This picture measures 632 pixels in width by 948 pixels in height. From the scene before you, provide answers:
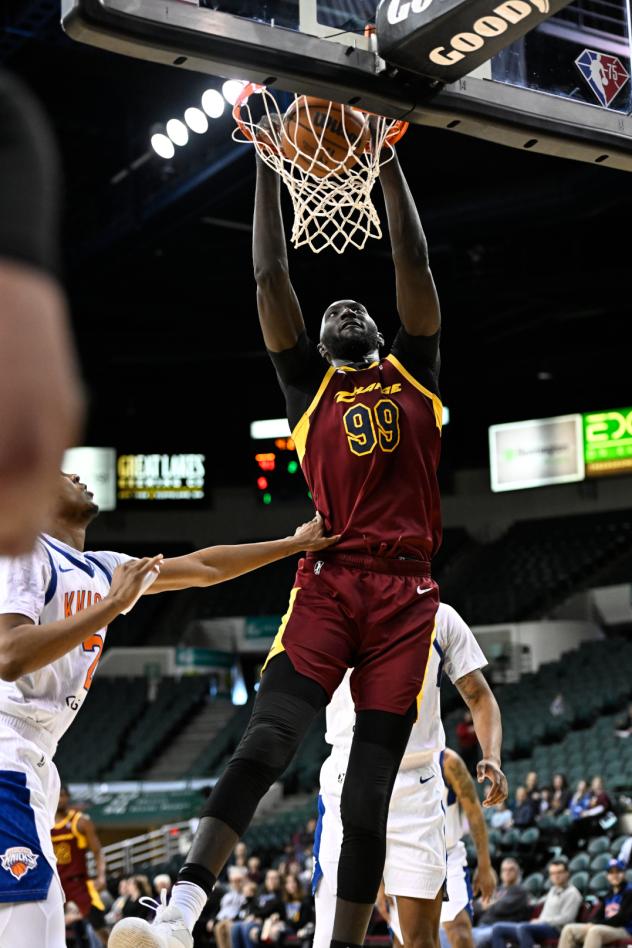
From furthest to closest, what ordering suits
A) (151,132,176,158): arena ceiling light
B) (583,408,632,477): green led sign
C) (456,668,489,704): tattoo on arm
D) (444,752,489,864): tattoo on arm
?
(583,408,632,477): green led sign → (151,132,176,158): arena ceiling light → (444,752,489,864): tattoo on arm → (456,668,489,704): tattoo on arm

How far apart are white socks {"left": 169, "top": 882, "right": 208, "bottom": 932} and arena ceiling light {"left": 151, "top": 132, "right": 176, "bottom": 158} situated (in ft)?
47.9

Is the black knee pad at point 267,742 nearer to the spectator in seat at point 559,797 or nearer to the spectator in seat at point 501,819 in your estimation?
the spectator in seat at point 559,797

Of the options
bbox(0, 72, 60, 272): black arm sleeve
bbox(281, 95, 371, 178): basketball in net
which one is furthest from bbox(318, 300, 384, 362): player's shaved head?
bbox(0, 72, 60, 272): black arm sleeve

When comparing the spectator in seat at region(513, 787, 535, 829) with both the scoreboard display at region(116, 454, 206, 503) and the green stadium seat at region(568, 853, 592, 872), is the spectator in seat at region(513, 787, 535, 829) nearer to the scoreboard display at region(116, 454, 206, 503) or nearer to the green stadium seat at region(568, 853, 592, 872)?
the green stadium seat at region(568, 853, 592, 872)

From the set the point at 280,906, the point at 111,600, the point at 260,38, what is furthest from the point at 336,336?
the point at 280,906

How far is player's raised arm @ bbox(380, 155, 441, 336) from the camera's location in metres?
4.76

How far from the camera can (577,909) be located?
1155 centimetres

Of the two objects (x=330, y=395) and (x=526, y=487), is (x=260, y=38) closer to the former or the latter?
(x=330, y=395)

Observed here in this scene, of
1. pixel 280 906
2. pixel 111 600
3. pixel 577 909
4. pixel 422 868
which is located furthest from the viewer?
pixel 280 906

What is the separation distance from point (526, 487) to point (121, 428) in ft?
32.2

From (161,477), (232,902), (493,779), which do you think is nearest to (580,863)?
(232,902)

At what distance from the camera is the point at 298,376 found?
4871 mm

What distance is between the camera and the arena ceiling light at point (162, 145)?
17141 mm

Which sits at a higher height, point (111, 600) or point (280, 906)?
point (111, 600)
